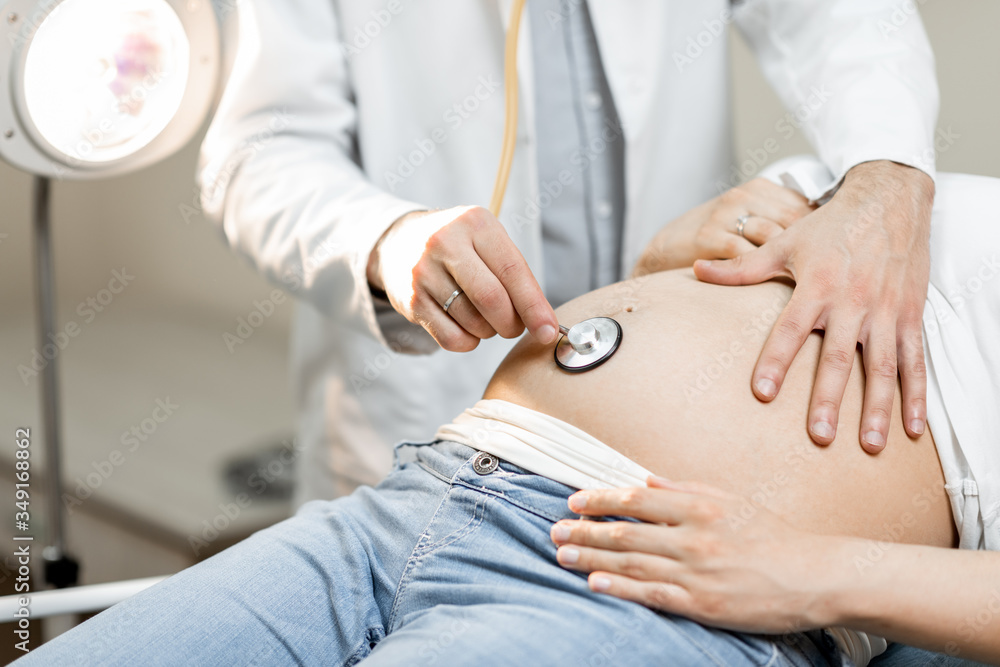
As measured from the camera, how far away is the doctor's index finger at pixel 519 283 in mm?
823

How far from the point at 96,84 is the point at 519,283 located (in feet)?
2.03

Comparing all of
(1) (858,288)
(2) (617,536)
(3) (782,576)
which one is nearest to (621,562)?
(2) (617,536)

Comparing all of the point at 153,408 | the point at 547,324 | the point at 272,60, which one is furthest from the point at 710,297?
the point at 153,408

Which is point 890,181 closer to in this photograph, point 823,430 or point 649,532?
point 823,430

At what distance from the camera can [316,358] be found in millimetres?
1448

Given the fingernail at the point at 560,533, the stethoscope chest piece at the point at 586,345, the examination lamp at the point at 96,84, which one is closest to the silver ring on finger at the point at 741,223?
the stethoscope chest piece at the point at 586,345

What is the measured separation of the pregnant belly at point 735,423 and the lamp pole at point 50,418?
0.72 m

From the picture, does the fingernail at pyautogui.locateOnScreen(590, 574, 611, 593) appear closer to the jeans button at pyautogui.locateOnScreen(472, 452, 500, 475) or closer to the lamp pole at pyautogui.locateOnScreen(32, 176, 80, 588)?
the jeans button at pyautogui.locateOnScreen(472, 452, 500, 475)

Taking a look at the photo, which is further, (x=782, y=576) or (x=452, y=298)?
(x=452, y=298)

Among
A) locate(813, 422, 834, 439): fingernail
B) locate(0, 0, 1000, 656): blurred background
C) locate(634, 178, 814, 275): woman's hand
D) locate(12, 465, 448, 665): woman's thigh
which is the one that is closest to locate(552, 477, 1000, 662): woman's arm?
locate(813, 422, 834, 439): fingernail

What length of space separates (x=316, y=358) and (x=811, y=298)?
2.95 ft

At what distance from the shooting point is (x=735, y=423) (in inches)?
30.6

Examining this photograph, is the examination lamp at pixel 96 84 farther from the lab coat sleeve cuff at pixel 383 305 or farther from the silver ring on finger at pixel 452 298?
A: the silver ring on finger at pixel 452 298

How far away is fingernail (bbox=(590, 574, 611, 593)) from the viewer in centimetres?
66
